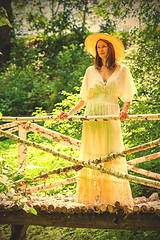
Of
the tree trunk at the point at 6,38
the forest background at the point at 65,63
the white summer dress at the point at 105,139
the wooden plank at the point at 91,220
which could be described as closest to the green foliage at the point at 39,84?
the forest background at the point at 65,63

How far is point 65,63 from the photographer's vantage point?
1093cm

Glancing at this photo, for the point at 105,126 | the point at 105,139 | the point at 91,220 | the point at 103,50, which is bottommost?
the point at 91,220

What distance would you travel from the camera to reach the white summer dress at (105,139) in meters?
2.82

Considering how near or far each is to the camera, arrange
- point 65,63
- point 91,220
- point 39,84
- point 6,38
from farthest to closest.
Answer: point 6,38 < point 39,84 < point 65,63 < point 91,220

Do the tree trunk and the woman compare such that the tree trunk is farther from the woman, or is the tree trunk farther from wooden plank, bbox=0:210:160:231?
wooden plank, bbox=0:210:160:231

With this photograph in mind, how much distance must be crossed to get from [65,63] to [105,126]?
8488 millimetres

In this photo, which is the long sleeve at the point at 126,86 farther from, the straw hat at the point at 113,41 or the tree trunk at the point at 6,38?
the tree trunk at the point at 6,38

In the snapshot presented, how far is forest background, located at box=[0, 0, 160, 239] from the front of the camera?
500 centimetres

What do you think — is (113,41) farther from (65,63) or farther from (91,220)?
(65,63)

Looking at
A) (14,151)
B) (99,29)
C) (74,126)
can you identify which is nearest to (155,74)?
(74,126)

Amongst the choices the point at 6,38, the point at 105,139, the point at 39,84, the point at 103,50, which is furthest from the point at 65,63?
the point at 105,139

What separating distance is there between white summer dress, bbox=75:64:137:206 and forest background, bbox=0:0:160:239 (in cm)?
91

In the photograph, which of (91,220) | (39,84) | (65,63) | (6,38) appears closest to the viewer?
(91,220)

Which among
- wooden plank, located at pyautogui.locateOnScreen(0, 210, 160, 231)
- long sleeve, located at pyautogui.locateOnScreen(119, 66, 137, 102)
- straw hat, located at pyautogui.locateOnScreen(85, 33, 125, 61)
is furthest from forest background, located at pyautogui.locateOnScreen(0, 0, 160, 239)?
straw hat, located at pyautogui.locateOnScreen(85, 33, 125, 61)
